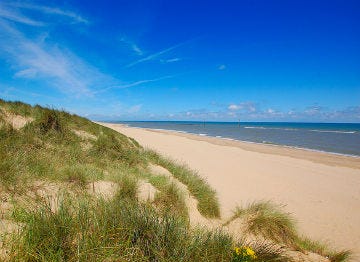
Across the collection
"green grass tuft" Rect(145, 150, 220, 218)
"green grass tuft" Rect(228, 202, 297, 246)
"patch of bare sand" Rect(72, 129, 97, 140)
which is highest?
"patch of bare sand" Rect(72, 129, 97, 140)

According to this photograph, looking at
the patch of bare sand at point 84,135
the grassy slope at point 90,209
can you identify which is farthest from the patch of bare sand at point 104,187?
the patch of bare sand at point 84,135

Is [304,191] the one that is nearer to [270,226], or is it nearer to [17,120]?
[270,226]

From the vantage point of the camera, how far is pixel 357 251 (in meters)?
5.65

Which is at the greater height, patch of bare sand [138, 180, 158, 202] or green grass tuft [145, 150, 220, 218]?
patch of bare sand [138, 180, 158, 202]

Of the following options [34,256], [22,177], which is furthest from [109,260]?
[22,177]

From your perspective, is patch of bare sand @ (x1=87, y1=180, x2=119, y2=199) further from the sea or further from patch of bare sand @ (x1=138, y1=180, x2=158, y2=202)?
the sea

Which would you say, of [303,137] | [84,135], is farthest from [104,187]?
[303,137]

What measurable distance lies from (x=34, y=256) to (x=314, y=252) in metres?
4.50

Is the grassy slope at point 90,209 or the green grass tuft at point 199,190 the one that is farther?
the green grass tuft at point 199,190

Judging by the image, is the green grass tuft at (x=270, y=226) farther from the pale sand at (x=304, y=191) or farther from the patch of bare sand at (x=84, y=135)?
the patch of bare sand at (x=84, y=135)

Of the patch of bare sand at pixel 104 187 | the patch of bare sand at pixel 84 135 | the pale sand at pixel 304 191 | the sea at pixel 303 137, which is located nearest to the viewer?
the patch of bare sand at pixel 104 187

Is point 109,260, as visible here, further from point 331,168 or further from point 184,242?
point 331,168

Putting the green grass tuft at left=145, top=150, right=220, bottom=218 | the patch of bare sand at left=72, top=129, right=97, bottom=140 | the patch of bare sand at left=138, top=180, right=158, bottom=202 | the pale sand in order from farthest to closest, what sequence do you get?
1. the patch of bare sand at left=72, top=129, right=97, bottom=140
2. the pale sand
3. the green grass tuft at left=145, top=150, right=220, bottom=218
4. the patch of bare sand at left=138, top=180, right=158, bottom=202

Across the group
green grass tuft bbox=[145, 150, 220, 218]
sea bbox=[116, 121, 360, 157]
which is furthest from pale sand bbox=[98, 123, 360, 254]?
sea bbox=[116, 121, 360, 157]
